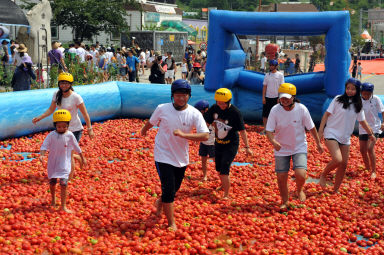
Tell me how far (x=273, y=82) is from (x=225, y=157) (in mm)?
4916

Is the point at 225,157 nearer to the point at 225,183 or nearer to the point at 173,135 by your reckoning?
the point at 225,183

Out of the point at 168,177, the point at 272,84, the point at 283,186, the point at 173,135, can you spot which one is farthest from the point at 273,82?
the point at 168,177

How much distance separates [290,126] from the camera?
655 cm

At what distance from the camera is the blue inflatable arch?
12234 mm

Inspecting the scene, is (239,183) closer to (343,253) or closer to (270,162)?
(270,162)

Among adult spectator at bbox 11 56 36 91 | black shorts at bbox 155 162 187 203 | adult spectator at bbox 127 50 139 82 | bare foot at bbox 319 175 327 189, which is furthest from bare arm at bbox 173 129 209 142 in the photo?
adult spectator at bbox 127 50 139 82

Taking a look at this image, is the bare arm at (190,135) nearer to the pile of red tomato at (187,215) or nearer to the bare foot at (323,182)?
the pile of red tomato at (187,215)

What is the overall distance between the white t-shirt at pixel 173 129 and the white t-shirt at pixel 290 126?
140 centimetres

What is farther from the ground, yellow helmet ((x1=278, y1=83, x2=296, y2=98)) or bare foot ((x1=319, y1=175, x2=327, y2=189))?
yellow helmet ((x1=278, y1=83, x2=296, y2=98))

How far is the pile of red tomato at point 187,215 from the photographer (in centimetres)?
553

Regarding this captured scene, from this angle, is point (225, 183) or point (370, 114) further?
point (370, 114)

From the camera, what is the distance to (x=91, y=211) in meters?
6.47

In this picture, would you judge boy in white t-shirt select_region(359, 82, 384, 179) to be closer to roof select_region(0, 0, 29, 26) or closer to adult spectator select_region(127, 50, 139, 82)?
adult spectator select_region(127, 50, 139, 82)

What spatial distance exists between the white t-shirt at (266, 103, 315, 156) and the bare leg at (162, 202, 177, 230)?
1.86 metres
